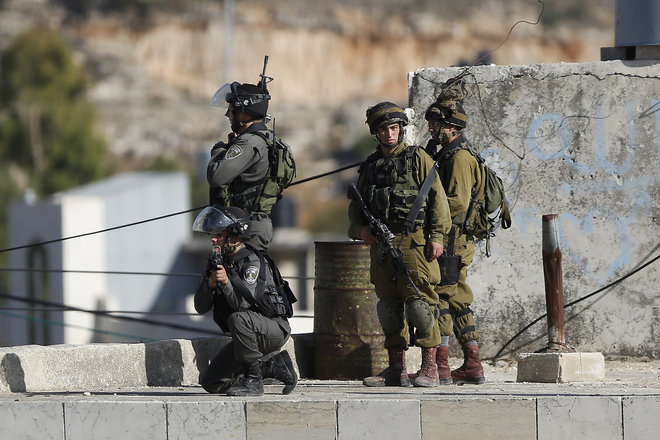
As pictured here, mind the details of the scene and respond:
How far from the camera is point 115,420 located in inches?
255

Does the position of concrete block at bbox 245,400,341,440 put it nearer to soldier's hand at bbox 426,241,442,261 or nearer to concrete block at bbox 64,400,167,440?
concrete block at bbox 64,400,167,440

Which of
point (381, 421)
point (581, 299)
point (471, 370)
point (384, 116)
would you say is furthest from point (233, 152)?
point (581, 299)

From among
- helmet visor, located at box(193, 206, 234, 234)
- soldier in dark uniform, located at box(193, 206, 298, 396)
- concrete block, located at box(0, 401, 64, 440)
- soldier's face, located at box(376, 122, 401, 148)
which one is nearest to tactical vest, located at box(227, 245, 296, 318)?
soldier in dark uniform, located at box(193, 206, 298, 396)

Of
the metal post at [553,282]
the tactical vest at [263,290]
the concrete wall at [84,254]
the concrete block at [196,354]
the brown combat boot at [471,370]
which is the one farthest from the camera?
the concrete wall at [84,254]

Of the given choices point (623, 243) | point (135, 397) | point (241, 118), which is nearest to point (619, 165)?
point (623, 243)

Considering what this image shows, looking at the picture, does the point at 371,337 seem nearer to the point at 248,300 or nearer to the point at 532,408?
the point at 248,300

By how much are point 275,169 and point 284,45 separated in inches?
2993

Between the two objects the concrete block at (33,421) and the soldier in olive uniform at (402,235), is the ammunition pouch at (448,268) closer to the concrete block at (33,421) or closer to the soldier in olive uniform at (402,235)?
the soldier in olive uniform at (402,235)

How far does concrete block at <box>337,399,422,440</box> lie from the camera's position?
20.9ft

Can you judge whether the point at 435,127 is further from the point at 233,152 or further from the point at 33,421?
the point at 33,421

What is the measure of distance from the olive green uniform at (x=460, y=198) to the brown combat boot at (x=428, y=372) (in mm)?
417

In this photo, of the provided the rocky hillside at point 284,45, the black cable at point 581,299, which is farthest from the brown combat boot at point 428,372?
the rocky hillside at point 284,45

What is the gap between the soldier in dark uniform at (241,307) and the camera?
7.06 metres

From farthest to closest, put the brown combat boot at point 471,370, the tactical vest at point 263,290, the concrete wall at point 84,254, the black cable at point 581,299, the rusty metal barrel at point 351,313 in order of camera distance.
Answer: the concrete wall at point 84,254
the black cable at point 581,299
the rusty metal barrel at point 351,313
the brown combat boot at point 471,370
the tactical vest at point 263,290
